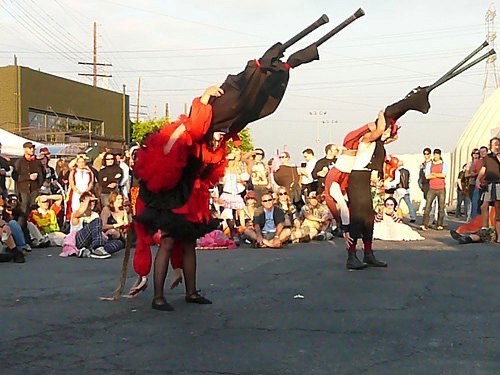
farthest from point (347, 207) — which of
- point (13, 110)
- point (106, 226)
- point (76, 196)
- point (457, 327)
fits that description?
point (13, 110)

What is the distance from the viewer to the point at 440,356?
455 cm

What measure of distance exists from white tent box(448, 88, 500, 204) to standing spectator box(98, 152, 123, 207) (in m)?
15.6

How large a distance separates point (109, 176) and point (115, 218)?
1.77 metres

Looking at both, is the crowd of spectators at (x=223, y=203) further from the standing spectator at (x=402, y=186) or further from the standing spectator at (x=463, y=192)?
the standing spectator at (x=463, y=192)

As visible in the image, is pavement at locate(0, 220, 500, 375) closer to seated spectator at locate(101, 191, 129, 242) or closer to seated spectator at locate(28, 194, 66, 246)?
seated spectator at locate(101, 191, 129, 242)

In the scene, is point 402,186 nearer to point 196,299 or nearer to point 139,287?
point 139,287

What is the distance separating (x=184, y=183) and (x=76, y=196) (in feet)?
22.6

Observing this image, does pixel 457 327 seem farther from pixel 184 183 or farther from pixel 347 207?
pixel 347 207

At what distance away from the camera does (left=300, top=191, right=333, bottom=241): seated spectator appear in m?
13.3

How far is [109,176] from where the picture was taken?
13.6 m

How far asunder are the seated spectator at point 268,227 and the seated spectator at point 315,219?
2.32ft

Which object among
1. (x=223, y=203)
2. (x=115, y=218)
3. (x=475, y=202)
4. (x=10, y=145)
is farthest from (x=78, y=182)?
(x=475, y=202)

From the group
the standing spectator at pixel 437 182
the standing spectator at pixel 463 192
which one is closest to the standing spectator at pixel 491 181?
the standing spectator at pixel 437 182

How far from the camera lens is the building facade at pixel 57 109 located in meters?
37.2
